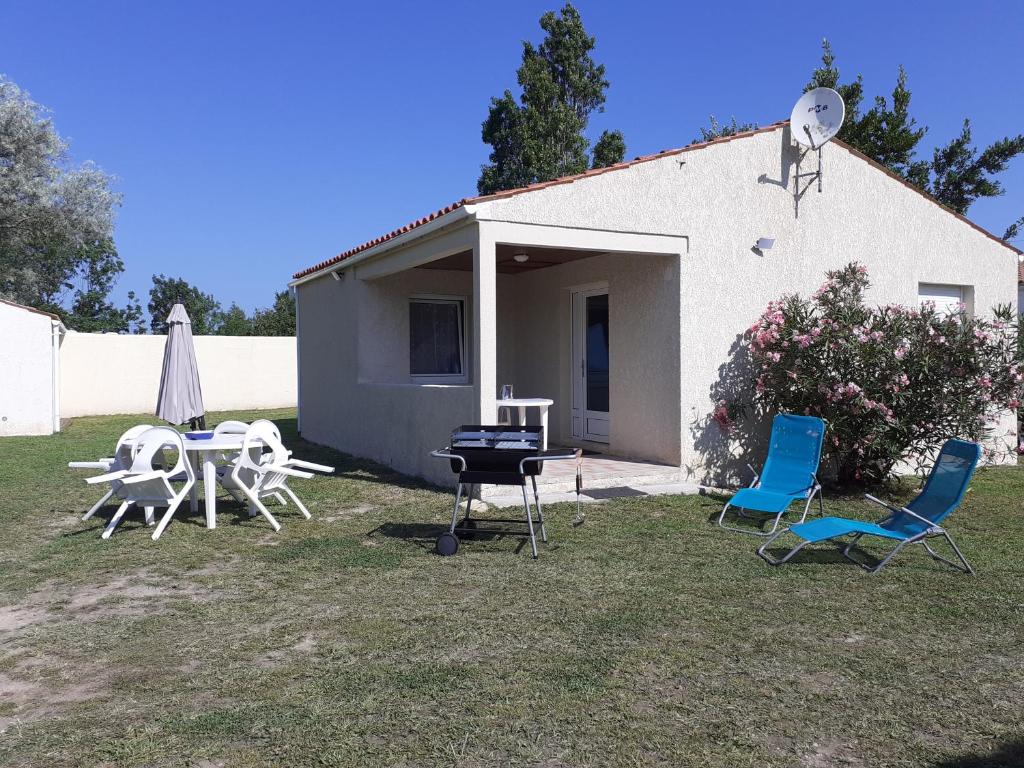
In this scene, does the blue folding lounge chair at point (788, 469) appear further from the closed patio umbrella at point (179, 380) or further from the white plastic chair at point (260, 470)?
the closed patio umbrella at point (179, 380)

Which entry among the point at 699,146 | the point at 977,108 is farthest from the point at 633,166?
the point at 977,108

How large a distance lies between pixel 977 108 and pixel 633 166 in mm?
19306

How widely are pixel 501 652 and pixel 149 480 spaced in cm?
420

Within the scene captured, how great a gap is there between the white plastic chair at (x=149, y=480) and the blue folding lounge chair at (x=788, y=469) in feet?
16.3

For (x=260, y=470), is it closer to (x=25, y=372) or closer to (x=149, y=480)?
(x=149, y=480)

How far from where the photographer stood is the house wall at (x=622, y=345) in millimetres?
9422

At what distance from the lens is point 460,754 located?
3076 mm

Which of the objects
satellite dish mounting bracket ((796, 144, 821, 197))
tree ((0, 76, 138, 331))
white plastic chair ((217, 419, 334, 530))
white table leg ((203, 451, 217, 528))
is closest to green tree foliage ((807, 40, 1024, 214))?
satellite dish mounting bracket ((796, 144, 821, 197))

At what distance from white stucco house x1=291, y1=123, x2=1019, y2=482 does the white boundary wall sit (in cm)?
1165

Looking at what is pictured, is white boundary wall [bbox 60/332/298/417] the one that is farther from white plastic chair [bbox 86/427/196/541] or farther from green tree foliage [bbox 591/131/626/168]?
white plastic chair [bbox 86/427/196/541]

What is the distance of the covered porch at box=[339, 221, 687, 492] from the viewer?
339 inches

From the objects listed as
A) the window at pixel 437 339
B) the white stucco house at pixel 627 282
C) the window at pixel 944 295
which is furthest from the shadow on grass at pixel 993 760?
the window at pixel 437 339

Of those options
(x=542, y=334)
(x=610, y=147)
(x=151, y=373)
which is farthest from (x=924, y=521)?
(x=610, y=147)

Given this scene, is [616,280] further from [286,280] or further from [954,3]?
[954,3]
